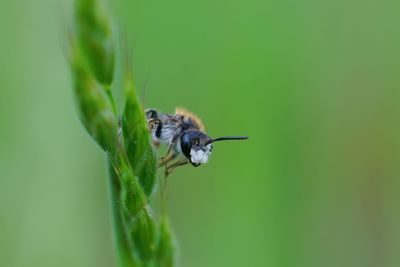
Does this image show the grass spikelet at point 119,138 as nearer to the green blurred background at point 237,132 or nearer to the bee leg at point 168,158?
the bee leg at point 168,158

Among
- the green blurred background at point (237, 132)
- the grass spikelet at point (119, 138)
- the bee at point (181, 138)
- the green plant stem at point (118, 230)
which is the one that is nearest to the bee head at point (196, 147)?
the bee at point (181, 138)

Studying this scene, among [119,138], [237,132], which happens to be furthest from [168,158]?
[237,132]

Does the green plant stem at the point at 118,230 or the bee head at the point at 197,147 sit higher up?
the bee head at the point at 197,147

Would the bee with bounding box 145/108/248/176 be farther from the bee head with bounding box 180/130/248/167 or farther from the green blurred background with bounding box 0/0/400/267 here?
the green blurred background with bounding box 0/0/400/267

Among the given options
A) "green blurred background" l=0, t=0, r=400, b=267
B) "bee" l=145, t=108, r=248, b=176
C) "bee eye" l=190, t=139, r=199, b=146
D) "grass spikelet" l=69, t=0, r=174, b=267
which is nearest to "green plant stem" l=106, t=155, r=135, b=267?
"grass spikelet" l=69, t=0, r=174, b=267

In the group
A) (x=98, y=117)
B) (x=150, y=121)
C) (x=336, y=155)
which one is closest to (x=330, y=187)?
(x=336, y=155)

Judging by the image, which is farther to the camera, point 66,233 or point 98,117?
point 66,233

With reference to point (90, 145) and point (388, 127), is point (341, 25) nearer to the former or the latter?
point (388, 127)

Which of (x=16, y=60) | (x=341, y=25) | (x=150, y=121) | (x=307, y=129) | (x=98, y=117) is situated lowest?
(x=98, y=117)
